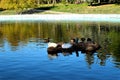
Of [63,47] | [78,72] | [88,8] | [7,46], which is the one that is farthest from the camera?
[88,8]

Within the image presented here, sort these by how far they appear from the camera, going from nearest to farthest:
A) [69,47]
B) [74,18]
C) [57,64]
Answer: [57,64], [69,47], [74,18]

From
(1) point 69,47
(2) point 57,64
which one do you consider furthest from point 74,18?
(2) point 57,64

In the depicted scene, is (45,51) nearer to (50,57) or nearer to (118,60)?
(50,57)

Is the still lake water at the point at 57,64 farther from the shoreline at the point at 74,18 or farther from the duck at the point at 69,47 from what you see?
the shoreline at the point at 74,18

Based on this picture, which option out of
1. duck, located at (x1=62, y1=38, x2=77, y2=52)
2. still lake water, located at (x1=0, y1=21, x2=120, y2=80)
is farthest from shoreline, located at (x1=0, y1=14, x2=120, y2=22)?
still lake water, located at (x1=0, y1=21, x2=120, y2=80)

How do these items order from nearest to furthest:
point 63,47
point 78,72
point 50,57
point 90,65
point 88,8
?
1. point 78,72
2. point 90,65
3. point 50,57
4. point 63,47
5. point 88,8

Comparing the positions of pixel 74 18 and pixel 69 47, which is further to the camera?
pixel 74 18

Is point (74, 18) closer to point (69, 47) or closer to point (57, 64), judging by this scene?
point (69, 47)

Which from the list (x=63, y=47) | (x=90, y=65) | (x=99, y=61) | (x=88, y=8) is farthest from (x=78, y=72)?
(x=88, y=8)

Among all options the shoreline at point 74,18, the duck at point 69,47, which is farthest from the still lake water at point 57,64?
the shoreline at point 74,18

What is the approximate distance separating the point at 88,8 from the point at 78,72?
81229 millimetres

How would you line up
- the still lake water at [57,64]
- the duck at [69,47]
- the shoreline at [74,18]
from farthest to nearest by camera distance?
the shoreline at [74,18]
the duck at [69,47]
the still lake water at [57,64]

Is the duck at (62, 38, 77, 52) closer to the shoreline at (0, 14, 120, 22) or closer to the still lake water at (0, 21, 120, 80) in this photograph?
the still lake water at (0, 21, 120, 80)

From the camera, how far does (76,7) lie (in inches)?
4215
